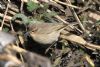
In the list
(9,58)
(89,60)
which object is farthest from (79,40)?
(9,58)

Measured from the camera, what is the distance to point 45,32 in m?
2.30

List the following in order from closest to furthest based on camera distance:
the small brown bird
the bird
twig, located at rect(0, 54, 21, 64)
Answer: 1. twig, located at rect(0, 54, 21, 64)
2. the bird
3. the small brown bird

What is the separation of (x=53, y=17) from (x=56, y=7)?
81 millimetres

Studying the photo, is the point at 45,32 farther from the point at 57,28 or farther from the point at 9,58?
the point at 9,58

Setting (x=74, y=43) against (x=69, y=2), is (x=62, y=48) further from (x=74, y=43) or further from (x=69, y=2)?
(x=69, y=2)

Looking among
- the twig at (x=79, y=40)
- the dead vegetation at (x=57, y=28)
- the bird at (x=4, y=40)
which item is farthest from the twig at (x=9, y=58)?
the twig at (x=79, y=40)

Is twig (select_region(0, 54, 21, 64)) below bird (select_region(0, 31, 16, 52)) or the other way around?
below

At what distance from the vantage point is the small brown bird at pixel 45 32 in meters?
2.28

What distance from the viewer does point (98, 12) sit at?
8.07 ft

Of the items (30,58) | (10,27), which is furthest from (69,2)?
(30,58)

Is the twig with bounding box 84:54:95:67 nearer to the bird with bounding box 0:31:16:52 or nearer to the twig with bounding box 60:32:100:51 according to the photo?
the twig with bounding box 60:32:100:51

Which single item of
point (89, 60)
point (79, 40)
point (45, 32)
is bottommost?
point (89, 60)

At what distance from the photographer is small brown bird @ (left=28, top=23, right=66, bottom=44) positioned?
2283mm

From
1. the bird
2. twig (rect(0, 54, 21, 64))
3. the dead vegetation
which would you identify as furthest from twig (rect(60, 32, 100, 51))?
twig (rect(0, 54, 21, 64))
